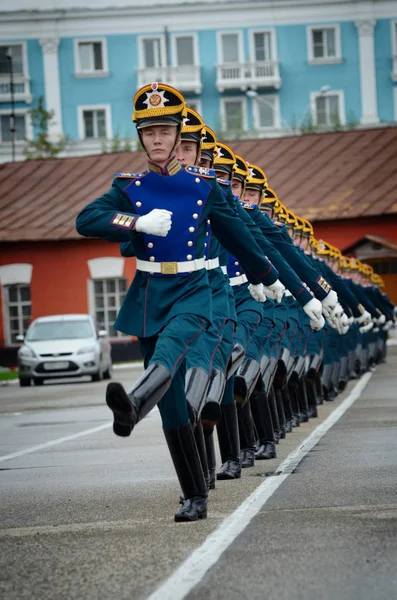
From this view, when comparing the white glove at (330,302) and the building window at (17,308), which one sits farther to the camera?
the building window at (17,308)

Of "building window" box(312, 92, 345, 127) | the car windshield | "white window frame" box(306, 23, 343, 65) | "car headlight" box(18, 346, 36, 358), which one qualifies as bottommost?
"car headlight" box(18, 346, 36, 358)

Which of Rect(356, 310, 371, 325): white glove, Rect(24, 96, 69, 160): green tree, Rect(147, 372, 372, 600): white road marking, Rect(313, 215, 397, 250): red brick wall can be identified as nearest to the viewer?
Rect(147, 372, 372, 600): white road marking

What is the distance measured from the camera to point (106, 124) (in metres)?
68.3

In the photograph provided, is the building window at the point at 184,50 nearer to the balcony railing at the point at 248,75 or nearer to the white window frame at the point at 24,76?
the balcony railing at the point at 248,75

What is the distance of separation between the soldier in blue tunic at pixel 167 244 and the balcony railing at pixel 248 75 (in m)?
59.5

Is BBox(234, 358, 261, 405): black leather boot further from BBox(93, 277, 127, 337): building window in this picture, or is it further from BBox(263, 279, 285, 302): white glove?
BBox(93, 277, 127, 337): building window

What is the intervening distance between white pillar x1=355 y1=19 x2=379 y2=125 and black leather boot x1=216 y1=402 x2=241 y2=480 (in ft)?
189

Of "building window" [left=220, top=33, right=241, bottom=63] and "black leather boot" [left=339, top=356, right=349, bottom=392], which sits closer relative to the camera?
"black leather boot" [left=339, top=356, right=349, bottom=392]

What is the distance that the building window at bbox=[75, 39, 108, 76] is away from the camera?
67312mm

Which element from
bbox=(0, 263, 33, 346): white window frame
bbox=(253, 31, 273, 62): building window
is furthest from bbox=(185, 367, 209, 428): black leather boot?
bbox=(253, 31, 273, 62): building window

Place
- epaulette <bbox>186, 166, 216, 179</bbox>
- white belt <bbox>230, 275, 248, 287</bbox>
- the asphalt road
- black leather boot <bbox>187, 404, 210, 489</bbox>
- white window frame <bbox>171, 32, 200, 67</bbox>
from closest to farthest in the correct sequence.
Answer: the asphalt road < epaulette <bbox>186, 166, 216, 179</bbox> < black leather boot <bbox>187, 404, 210, 489</bbox> < white belt <bbox>230, 275, 248, 287</bbox> < white window frame <bbox>171, 32, 200, 67</bbox>

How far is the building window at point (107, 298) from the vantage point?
46.5m

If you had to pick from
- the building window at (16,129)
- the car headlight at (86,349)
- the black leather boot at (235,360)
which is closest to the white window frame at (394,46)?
the building window at (16,129)

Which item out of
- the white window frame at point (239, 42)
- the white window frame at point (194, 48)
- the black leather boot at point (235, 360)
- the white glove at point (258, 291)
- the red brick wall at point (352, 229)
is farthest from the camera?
the white window frame at point (239, 42)
